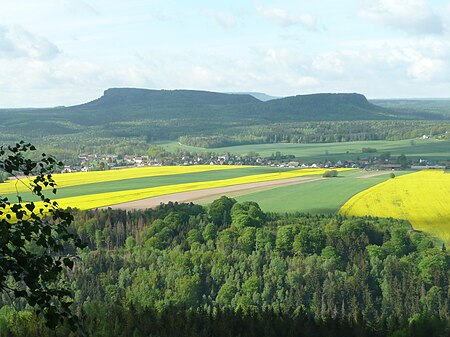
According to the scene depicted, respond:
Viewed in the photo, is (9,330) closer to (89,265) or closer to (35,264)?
(89,265)

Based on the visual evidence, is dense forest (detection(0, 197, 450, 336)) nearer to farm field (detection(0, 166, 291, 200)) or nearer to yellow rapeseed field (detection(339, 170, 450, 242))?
yellow rapeseed field (detection(339, 170, 450, 242))

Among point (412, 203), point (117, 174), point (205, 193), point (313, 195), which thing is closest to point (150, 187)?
point (205, 193)

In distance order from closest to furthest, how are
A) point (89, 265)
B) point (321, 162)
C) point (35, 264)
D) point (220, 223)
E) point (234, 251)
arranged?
point (35, 264)
point (89, 265)
point (234, 251)
point (220, 223)
point (321, 162)

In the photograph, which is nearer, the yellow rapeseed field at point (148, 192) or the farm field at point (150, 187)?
the yellow rapeseed field at point (148, 192)

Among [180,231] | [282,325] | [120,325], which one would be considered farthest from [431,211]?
[120,325]

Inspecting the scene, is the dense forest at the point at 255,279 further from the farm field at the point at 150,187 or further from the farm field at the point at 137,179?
the farm field at the point at 137,179

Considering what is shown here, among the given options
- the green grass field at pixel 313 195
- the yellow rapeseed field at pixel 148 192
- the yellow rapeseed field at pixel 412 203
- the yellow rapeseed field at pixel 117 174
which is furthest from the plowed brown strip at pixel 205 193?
the yellow rapeseed field at pixel 117 174

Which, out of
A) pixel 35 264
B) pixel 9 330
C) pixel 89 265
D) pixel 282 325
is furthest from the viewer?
pixel 89 265
